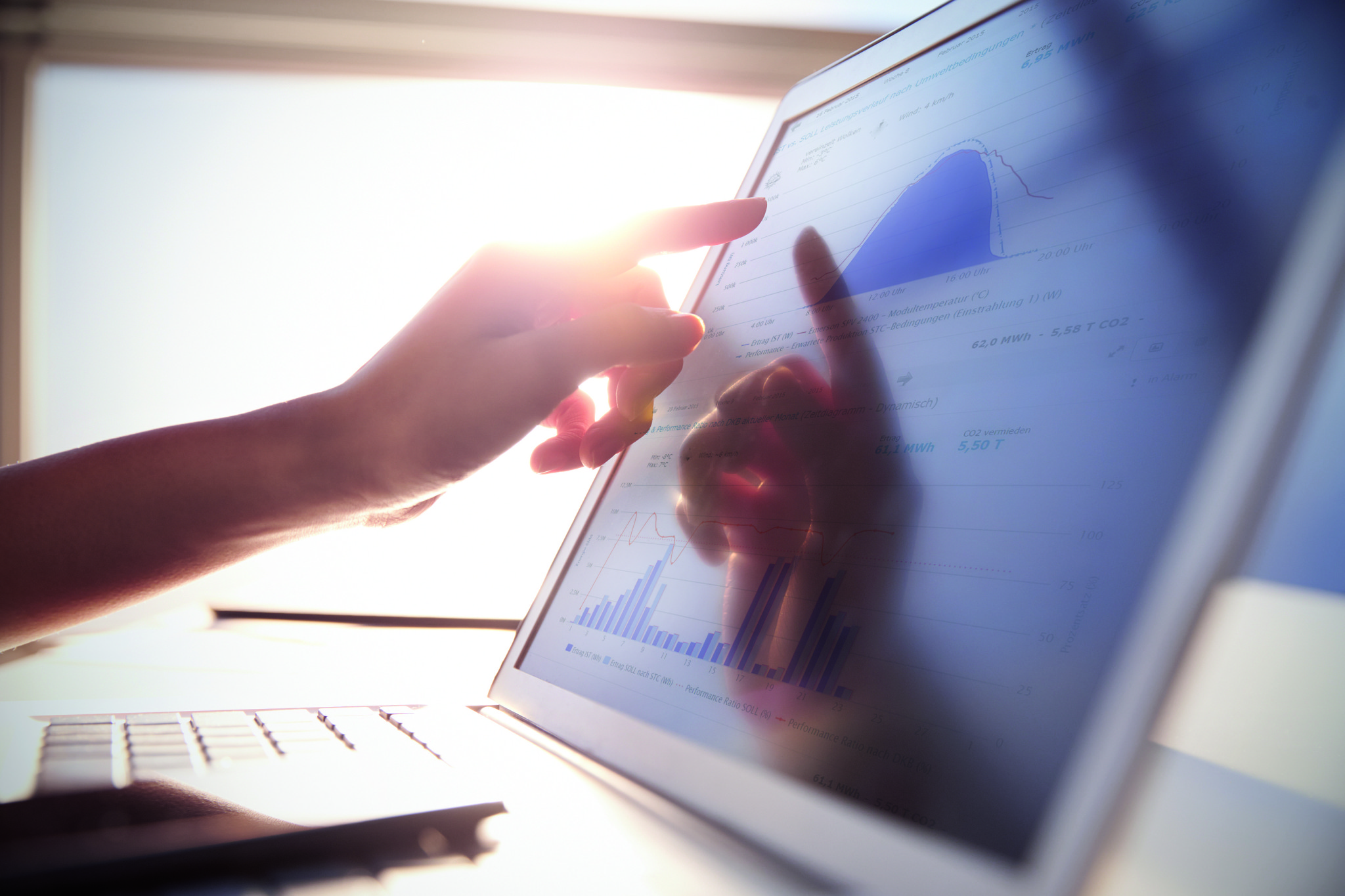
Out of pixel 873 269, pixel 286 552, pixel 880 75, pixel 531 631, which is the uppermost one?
pixel 880 75

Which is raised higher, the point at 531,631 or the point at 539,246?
the point at 539,246

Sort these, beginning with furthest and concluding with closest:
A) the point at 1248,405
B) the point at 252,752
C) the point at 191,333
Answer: the point at 191,333
the point at 252,752
the point at 1248,405

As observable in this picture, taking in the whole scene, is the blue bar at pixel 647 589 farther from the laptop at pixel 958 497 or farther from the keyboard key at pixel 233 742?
the keyboard key at pixel 233 742

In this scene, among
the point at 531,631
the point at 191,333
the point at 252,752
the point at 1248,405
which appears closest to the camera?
the point at 1248,405

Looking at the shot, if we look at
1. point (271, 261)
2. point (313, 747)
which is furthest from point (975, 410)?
point (271, 261)

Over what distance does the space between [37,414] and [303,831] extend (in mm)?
1566

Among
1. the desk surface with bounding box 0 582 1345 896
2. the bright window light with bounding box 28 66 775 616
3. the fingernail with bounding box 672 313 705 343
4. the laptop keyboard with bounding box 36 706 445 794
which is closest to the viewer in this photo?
the desk surface with bounding box 0 582 1345 896

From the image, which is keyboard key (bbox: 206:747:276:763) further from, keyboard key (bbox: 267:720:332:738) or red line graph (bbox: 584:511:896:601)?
red line graph (bbox: 584:511:896:601)

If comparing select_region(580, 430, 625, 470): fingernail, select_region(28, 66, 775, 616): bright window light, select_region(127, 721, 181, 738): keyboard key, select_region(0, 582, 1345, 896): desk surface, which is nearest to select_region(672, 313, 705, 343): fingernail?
select_region(580, 430, 625, 470): fingernail

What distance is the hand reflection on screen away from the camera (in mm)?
348

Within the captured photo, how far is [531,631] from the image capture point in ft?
1.90

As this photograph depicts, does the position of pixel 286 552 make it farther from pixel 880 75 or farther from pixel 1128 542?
pixel 1128 542

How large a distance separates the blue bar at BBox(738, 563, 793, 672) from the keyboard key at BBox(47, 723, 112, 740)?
353 mm

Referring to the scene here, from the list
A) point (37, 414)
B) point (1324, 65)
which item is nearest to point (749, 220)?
point (1324, 65)
